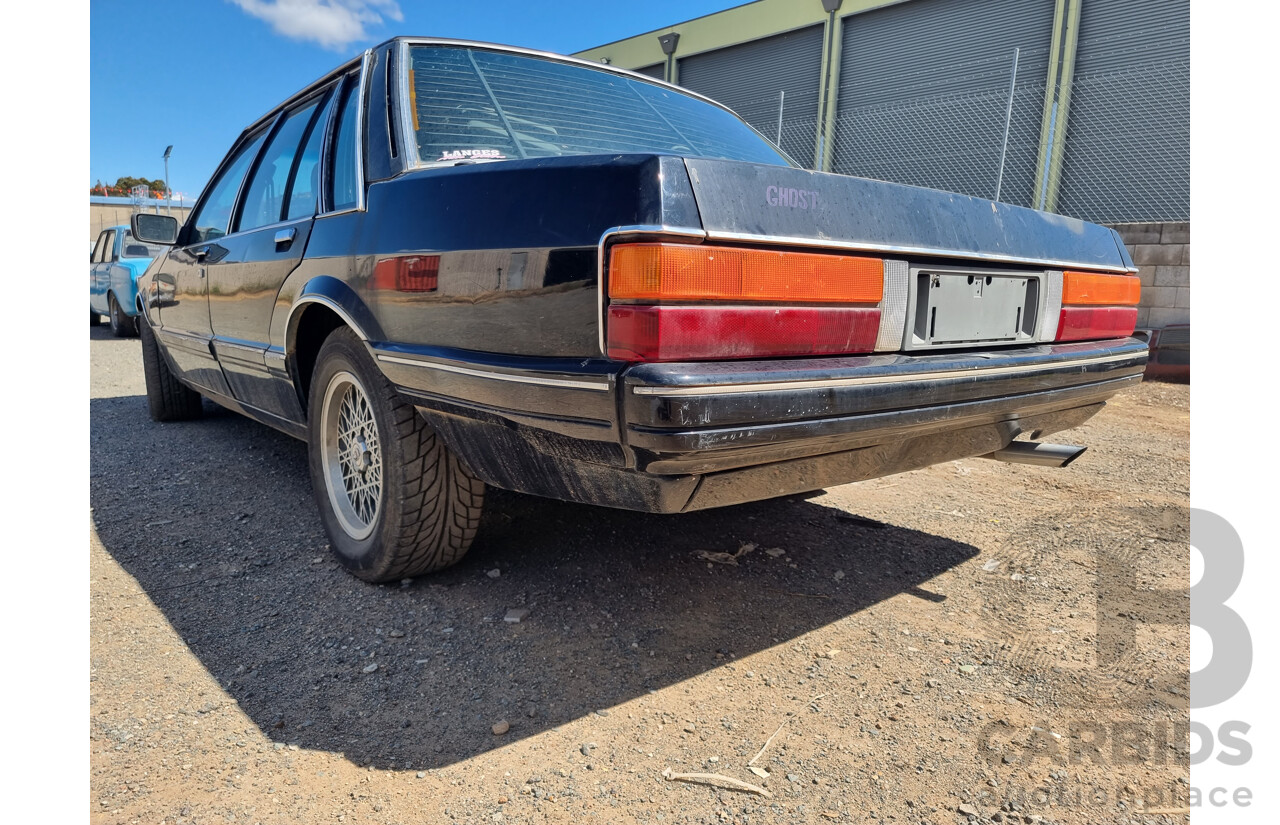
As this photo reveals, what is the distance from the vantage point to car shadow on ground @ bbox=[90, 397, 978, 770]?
1.92 m

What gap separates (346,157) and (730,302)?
163cm

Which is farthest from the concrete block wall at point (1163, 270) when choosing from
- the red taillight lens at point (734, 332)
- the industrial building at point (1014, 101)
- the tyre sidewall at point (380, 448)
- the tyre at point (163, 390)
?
the tyre at point (163, 390)

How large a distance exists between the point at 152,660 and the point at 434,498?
0.84 metres

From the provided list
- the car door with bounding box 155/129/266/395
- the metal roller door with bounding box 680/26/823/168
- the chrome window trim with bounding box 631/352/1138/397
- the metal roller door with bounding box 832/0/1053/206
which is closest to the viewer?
the chrome window trim with bounding box 631/352/1138/397

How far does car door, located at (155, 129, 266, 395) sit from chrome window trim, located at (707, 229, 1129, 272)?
2.73m

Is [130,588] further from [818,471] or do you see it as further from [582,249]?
[818,471]

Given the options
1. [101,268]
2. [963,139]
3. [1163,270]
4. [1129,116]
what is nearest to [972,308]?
[1163,270]

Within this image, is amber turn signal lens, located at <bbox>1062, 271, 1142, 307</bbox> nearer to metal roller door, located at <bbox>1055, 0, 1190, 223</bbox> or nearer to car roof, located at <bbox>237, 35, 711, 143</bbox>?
car roof, located at <bbox>237, 35, 711, 143</bbox>

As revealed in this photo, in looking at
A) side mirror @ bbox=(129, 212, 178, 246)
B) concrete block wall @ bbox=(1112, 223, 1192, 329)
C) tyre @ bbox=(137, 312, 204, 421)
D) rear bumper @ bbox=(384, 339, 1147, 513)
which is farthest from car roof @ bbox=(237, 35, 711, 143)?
concrete block wall @ bbox=(1112, 223, 1192, 329)

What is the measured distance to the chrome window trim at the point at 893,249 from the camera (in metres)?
1.64

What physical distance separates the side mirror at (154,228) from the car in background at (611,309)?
177cm

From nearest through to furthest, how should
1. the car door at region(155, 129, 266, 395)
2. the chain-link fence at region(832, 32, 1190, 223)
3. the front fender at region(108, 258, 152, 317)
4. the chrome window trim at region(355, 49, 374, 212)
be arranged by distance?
1. the chrome window trim at region(355, 49, 374, 212)
2. the car door at region(155, 129, 266, 395)
3. the front fender at region(108, 258, 152, 317)
4. the chain-link fence at region(832, 32, 1190, 223)

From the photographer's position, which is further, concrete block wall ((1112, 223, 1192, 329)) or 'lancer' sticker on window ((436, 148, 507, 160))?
concrete block wall ((1112, 223, 1192, 329))

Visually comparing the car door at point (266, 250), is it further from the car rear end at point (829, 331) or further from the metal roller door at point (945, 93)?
the metal roller door at point (945, 93)
